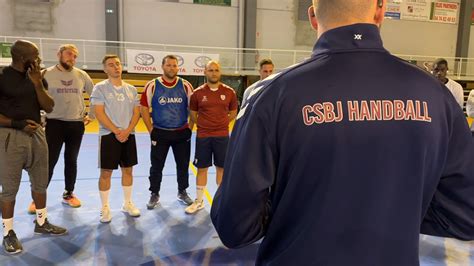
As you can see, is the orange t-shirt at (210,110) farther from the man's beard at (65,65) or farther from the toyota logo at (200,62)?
the toyota logo at (200,62)

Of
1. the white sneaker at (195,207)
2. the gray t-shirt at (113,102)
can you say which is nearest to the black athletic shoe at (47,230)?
the gray t-shirt at (113,102)

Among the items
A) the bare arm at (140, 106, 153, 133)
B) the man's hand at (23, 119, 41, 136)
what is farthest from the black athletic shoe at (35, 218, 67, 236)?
the bare arm at (140, 106, 153, 133)

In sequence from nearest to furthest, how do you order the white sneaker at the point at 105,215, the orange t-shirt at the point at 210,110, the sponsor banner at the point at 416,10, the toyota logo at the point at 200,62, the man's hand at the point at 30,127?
1. the man's hand at the point at 30,127
2. the white sneaker at the point at 105,215
3. the orange t-shirt at the point at 210,110
4. the toyota logo at the point at 200,62
5. the sponsor banner at the point at 416,10

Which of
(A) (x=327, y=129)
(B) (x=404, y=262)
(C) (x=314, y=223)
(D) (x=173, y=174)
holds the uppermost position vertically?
(A) (x=327, y=129)

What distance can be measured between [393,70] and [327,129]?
25cm

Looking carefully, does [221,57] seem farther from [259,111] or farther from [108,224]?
[259,111]

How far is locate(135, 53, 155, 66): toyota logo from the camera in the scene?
13.7m

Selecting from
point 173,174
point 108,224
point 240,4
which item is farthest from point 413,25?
point 108,224

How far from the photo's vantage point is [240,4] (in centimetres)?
1733

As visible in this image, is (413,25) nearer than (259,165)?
No

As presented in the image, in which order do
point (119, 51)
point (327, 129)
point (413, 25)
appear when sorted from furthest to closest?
→ point (413, 25)
point (119, 51)
point (327, 129)

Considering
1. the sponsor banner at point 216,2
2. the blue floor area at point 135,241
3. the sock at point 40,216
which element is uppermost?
the sponsor banner at point 216,2

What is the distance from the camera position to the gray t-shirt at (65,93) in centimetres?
493

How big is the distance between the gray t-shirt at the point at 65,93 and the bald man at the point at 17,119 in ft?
3.36
